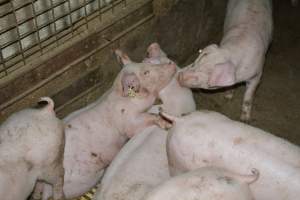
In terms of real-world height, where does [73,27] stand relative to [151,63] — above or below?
above

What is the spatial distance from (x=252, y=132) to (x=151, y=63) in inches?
48.3

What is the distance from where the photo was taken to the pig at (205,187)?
286 cm

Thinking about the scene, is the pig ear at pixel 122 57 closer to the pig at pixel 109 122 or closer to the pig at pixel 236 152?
the pig at pixel 109 122

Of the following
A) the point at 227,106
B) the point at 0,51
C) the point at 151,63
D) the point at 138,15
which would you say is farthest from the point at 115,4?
the point at 227,106

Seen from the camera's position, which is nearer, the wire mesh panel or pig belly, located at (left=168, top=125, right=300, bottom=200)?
pig belly, located at (left=168, top=125, right=300, bottom=200)

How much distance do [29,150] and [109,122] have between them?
81 cm

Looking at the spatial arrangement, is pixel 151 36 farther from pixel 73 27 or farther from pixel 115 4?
pixel 73 27

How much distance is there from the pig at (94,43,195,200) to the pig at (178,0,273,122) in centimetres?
18

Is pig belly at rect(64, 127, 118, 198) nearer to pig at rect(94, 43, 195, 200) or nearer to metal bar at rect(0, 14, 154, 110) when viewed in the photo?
pig at rect(94, 43, 195, 200)

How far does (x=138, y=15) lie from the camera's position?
4609 mm

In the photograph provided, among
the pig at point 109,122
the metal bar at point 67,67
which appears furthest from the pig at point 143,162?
the metal bar at point 67,67

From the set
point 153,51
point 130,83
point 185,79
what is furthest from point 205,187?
point 153,51

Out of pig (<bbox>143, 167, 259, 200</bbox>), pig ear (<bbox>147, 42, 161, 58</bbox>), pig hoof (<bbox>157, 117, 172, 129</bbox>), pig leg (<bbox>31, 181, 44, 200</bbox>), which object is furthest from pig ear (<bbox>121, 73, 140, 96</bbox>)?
pig (<bbox>143, 167, 259, 200</bbox>)

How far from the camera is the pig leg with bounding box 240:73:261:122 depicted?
15.5ft
